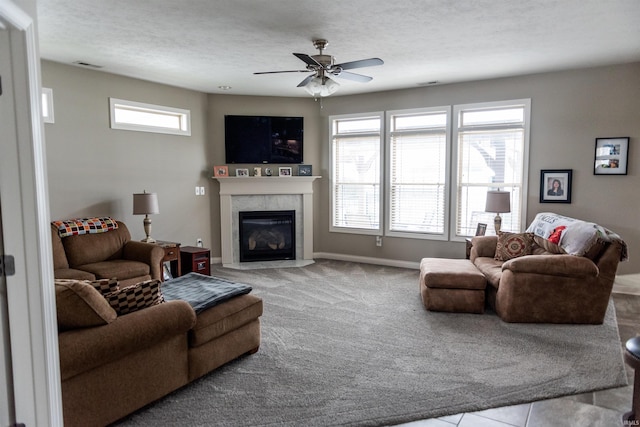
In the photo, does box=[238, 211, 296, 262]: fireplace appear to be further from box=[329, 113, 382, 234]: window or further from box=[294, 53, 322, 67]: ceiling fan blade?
box=[294, 53, 322, 67]: ceiling fan blade

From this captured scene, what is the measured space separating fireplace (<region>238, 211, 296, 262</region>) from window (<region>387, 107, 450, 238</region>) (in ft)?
5.44

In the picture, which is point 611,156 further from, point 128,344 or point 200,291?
point 128,344

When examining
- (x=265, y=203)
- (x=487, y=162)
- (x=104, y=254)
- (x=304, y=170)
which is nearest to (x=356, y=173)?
(x=304, y=170)

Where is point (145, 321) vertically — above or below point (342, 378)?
above

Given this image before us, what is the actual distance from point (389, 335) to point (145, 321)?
2.10 m

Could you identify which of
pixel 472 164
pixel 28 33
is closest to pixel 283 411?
pixel 28 33

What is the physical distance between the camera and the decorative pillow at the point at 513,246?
Answer: 4535 millimetres

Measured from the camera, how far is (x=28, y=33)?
1.64m

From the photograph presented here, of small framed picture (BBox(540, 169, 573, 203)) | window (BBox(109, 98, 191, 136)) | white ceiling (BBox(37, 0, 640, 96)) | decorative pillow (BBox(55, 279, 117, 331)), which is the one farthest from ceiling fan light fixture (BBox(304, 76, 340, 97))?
small framed picture (BBox(540, 169, 573, 203))

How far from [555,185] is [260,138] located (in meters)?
4.23

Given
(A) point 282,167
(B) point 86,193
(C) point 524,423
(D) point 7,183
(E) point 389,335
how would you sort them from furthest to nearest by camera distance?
(A) point 282,167, (B) point 86,193, (E) point 389,335, (C) point 524,423, (D) point 7,183

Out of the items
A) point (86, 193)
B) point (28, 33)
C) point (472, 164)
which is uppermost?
point (28, 33)

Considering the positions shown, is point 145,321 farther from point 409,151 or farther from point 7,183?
point 409,151

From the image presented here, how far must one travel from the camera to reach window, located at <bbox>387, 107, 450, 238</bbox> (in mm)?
5742
